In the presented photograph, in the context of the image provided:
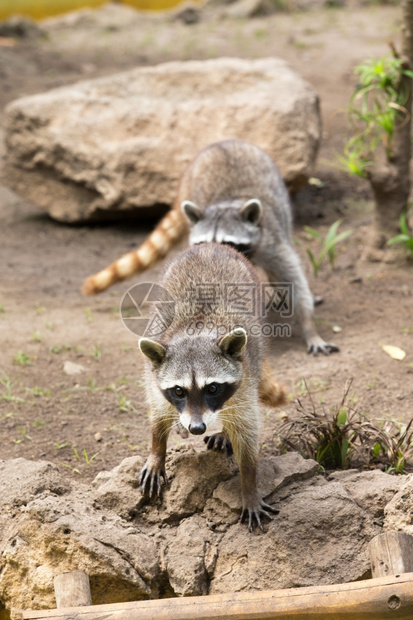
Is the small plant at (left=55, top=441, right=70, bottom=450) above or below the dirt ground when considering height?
above

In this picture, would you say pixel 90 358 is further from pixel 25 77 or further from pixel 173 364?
pixel 25 77

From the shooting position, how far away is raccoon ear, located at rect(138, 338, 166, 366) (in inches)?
125

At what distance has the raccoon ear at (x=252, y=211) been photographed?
5.24m

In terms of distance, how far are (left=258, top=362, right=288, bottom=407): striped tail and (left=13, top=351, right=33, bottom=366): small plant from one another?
1.78 metres

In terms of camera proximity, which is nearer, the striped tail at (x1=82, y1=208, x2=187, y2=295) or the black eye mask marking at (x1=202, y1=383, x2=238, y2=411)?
the black eye mask marking at (x1=202, y1=383, x2=238, y2=411)

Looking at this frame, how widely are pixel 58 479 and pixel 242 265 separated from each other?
1426mm

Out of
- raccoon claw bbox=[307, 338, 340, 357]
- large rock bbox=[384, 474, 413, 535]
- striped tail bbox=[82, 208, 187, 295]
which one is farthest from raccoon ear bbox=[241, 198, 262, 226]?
large rock bbox=[384, 474, 413, 535]

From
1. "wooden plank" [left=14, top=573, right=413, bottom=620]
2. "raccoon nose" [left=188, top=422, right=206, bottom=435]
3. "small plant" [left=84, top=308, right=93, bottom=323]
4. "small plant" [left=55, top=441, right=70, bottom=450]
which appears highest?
"raccoon nose" [left=188, top=422, right=206, bottom=435]

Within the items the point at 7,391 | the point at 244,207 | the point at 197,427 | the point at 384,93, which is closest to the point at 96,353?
the point at 7,391

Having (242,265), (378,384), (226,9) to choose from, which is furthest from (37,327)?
(226,9)

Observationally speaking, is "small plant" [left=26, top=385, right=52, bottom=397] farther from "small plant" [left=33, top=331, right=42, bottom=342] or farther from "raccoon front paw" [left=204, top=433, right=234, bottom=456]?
"raccoon front paw" [left=204, top=433, right=234, bottom=456]

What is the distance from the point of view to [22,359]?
16.0 ft

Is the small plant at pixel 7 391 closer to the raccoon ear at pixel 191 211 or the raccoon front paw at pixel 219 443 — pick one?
the raccoon front paw at pixel 219 443

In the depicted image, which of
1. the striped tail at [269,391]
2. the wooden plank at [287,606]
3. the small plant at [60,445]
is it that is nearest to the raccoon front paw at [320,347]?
the striped tail at [269,391]
